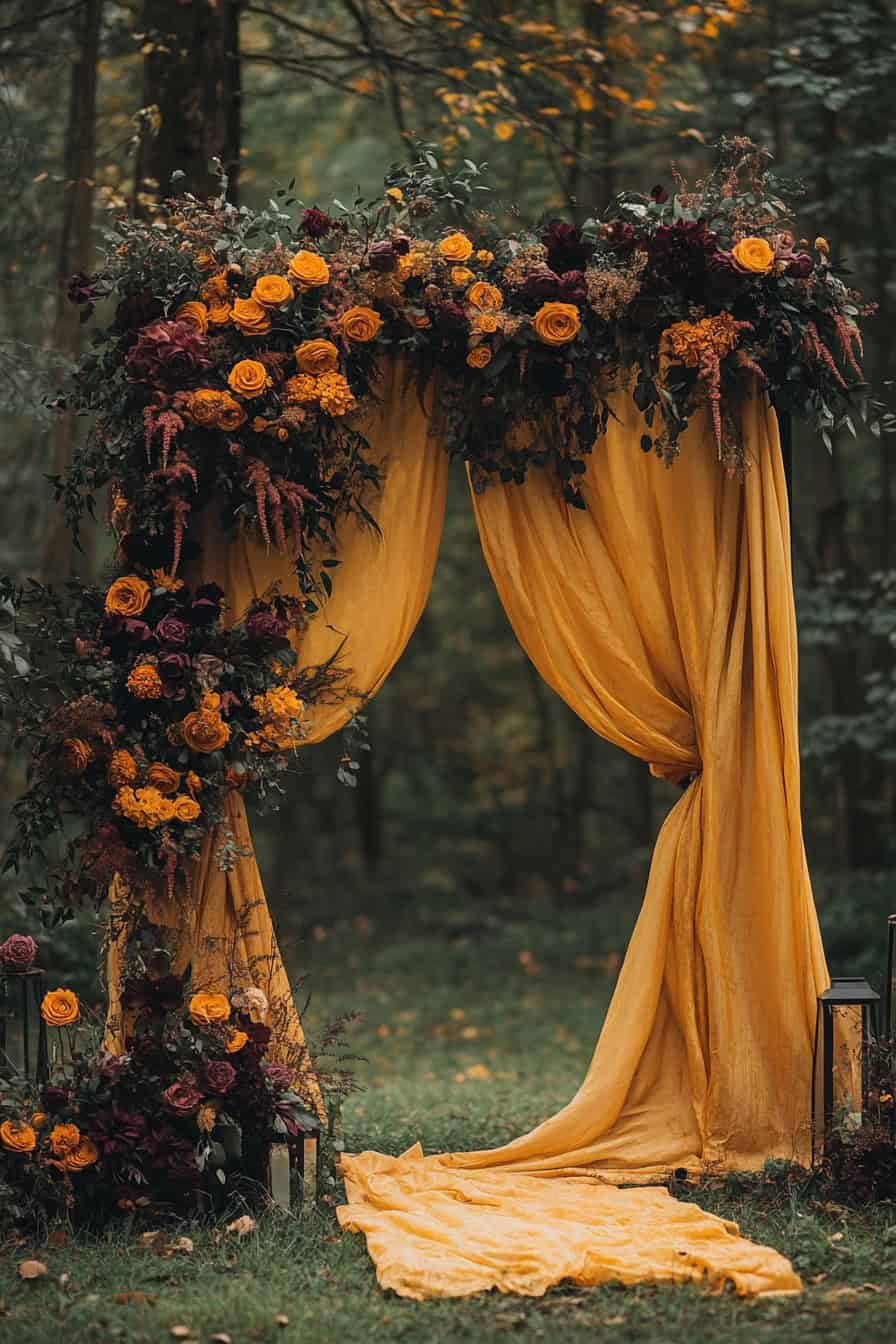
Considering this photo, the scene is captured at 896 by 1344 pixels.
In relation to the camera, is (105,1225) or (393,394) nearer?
(105,1225)

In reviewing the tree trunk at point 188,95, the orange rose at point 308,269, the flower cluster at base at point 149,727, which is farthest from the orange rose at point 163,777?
the tree trunk at point 188,95

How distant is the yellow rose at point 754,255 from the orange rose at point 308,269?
4.01ft

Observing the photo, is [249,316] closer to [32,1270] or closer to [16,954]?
[16,954]

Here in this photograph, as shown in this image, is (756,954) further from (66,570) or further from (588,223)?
(66,570)

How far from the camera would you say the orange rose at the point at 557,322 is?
456 centimetres

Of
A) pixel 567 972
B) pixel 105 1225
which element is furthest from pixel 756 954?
pixel 567 972

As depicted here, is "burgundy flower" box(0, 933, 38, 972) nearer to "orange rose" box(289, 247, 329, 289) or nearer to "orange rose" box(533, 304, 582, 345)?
"orange rose" box(289, 247, 329, 289)

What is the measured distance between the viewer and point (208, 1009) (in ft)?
14.3

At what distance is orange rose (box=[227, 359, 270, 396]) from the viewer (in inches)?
177

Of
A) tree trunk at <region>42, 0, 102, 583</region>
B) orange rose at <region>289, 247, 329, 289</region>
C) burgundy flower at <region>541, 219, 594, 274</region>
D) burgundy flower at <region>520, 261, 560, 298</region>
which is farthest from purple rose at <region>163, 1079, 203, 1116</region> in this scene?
tree trunk at <region>42, 0, 102, 583</region>

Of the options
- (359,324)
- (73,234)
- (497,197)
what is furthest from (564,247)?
(497,197)

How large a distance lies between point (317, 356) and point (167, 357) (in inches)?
17.3

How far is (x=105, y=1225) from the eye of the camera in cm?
419

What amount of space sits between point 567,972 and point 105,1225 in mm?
6045
